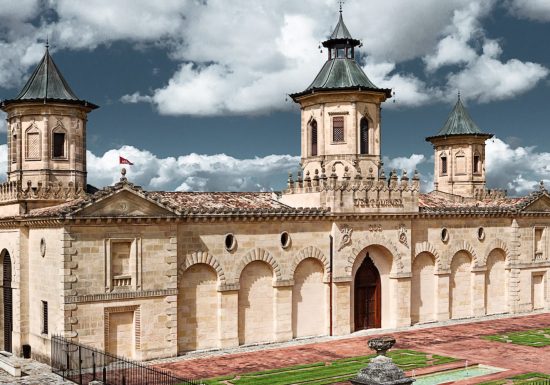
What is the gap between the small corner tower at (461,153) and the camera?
181 feet

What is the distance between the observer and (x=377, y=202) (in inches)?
1578

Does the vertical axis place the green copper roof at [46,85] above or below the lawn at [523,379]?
above

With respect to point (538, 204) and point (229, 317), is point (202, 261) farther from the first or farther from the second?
Answer: point (538, 204)

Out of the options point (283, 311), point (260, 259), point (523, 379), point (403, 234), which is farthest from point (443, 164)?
point (523, 379)

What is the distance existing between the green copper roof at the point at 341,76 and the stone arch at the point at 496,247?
1369cm

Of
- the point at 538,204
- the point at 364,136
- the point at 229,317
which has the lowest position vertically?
the point at 229,317

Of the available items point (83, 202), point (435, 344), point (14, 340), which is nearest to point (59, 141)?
point (83, 202)

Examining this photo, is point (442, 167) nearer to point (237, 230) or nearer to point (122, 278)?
point (237, 230)

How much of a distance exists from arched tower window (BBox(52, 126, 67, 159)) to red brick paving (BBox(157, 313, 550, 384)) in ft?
42.5

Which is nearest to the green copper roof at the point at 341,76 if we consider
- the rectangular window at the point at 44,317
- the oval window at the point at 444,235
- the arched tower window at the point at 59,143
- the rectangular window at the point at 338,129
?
the rectangular window at the point at 338,129

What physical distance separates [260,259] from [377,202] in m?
8.12

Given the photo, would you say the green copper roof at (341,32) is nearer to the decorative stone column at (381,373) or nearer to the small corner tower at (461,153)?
the small corner tower at (461,153)

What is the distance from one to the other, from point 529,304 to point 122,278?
3016cm

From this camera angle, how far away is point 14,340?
3450 centimetres
